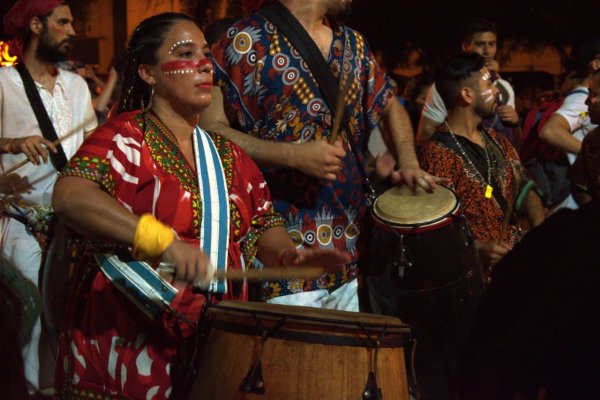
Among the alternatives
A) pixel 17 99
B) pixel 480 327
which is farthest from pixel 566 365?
pixel 17 99

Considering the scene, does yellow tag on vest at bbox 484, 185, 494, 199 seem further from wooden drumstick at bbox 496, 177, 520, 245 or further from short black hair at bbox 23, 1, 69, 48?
short black hair at bbox 23, 1, 69, 48

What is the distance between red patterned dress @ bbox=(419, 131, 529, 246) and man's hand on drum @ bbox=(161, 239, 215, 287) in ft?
7.81

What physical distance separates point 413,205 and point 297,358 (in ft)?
5.38

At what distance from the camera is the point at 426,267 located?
4.49 m

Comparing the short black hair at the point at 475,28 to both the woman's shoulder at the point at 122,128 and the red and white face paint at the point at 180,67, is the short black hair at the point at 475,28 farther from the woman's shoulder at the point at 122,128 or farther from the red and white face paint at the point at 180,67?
the woman's shoulder at the point at 122,128

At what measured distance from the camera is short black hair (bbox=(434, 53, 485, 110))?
19.1 feet

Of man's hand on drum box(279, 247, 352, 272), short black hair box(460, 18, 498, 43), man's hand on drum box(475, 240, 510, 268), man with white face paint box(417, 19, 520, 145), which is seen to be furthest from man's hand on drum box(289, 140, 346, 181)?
short black hair box(460, 18, 498, 43)

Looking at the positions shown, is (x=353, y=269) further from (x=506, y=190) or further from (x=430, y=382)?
(x=506, y=190)

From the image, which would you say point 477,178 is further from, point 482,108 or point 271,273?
point 271,273

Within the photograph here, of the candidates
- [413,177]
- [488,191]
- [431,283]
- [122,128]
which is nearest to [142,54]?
[122,128]

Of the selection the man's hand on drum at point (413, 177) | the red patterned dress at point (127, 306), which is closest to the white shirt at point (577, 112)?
the man's hand on drum at point (413, 177)

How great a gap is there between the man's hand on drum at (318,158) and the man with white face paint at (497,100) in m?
2.20

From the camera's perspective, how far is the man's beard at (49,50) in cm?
605

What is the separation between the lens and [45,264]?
4.84 meters
